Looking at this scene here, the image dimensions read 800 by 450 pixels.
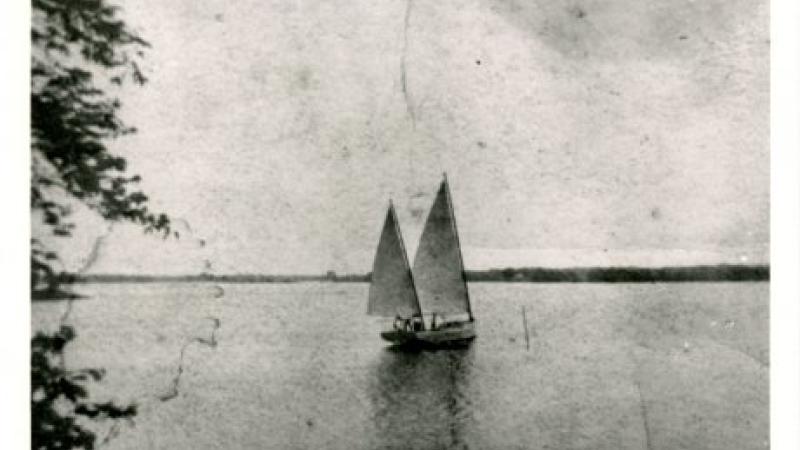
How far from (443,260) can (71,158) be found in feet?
4.41

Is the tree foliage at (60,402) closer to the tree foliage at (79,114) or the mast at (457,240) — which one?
the tree foliage at (79,114)

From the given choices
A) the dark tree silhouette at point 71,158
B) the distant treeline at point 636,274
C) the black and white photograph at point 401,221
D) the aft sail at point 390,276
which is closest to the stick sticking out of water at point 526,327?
the black and white photograph at point 401,221

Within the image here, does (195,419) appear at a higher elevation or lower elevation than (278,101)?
lower

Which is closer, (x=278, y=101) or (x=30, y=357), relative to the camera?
(x=30, y=357)

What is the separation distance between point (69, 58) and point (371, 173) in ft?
3.70

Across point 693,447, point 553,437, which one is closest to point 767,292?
point 693,447

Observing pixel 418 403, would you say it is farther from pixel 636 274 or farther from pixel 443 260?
pixel 636 274

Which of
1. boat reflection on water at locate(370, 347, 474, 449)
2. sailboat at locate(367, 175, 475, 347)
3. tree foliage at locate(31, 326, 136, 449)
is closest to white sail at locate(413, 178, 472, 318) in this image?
sailboat at locate(367, 175, 475, 347)

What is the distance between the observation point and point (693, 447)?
2561 mm

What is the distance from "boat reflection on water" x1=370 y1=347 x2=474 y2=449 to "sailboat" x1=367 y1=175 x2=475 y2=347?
77 millimetres

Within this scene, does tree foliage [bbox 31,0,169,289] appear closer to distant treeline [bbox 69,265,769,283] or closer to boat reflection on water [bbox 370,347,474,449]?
distant treeline [bbox 69,265,769,283]

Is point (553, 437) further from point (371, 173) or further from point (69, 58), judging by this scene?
point (69, 58)

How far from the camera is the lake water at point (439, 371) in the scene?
8.24 feet

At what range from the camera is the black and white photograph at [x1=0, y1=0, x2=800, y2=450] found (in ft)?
8.25
